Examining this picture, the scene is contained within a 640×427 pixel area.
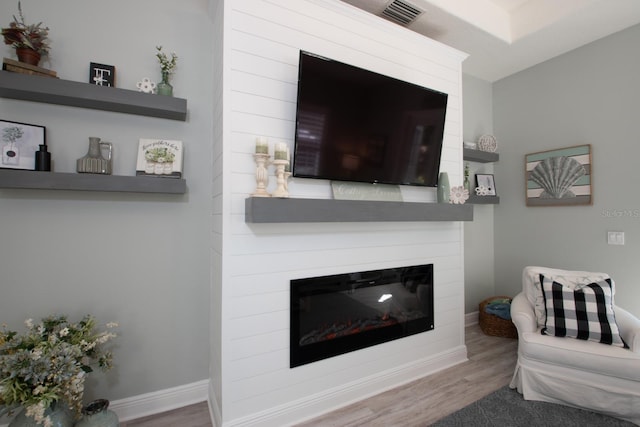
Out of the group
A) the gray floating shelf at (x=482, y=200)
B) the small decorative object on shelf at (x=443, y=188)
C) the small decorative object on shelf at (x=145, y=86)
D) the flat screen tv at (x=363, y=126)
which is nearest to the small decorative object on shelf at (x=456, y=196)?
the small decorative object on shelf at (x=443, y=188)

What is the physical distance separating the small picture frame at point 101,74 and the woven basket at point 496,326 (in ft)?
12.6

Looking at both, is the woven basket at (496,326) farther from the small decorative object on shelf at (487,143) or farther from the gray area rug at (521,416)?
the small decorative object on shelf at (487,143)

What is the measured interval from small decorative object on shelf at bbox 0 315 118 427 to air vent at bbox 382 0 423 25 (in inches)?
116

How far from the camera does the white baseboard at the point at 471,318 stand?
336cm

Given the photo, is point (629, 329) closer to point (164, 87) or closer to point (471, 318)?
point (471, 318)

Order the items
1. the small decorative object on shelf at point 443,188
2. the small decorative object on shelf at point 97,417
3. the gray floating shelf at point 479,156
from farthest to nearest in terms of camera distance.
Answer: the gray floating shelf at point 479,156, the small decorative object on shelf at point 443,188, the small decorative object on shelf at point 97,417

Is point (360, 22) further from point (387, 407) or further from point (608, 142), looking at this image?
point (387, 407)

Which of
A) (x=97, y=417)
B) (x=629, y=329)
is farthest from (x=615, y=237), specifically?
(x=97, y=417)

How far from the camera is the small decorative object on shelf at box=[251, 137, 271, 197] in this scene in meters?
1.67

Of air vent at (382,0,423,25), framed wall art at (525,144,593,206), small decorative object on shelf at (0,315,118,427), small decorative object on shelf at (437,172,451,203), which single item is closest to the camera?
small decorative object on shelf at (0,315,118,427)

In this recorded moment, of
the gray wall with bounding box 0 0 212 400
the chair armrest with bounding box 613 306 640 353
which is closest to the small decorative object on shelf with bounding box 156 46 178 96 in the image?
the gray wall with bounding box 0 0 212 400

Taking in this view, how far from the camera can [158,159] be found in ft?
6.09

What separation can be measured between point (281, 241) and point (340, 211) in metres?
0.42

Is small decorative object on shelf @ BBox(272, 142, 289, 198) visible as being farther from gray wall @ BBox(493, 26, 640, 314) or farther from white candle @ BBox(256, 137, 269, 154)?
gray wall @ BBox(493, 26, 640, 314)
